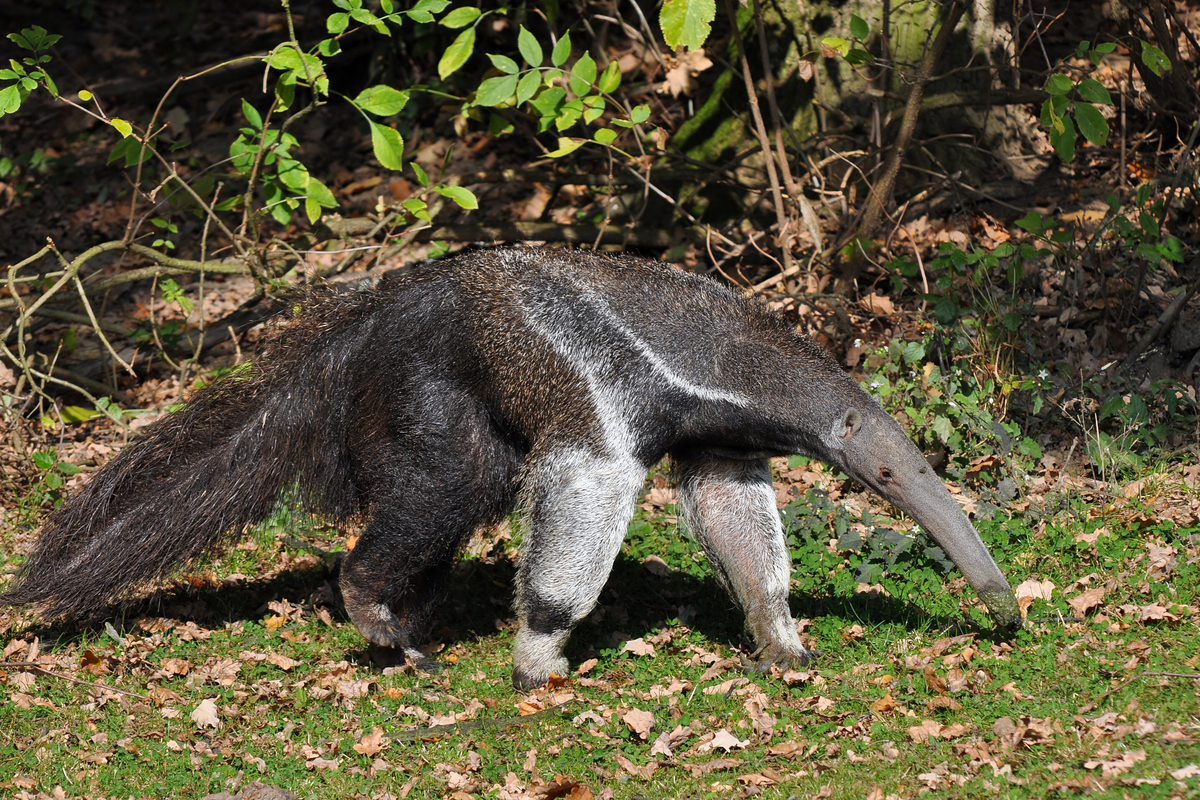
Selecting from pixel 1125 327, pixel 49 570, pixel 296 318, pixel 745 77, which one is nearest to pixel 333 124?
pixel 745 77

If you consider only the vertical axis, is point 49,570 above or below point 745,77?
below

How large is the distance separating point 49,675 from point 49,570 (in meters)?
0.55

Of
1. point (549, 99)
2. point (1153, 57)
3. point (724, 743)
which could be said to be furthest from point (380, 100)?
point (1153, 57)

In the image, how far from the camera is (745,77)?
305 inches

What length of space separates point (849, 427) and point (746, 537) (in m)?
0.82

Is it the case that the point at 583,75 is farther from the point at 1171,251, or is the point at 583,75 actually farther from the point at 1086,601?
the point at 1086,601

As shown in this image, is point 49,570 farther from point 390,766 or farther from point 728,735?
point 728,735

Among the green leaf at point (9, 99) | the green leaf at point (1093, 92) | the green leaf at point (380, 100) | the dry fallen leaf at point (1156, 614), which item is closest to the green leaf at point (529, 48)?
the green leaf at point (380, 100)

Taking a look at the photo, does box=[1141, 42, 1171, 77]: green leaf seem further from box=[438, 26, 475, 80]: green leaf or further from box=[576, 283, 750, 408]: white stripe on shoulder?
box=[438, 26, 475, 80]: green leaf

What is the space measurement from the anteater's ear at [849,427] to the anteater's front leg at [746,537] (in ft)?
2.03

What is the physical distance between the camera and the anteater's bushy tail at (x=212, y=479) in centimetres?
555

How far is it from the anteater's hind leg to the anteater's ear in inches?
62.0

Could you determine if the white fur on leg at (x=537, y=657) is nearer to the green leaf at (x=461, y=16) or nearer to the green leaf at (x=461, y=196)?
the green leaf at (x=461, y=196)

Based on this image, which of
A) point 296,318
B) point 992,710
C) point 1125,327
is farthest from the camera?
point 1125,327
